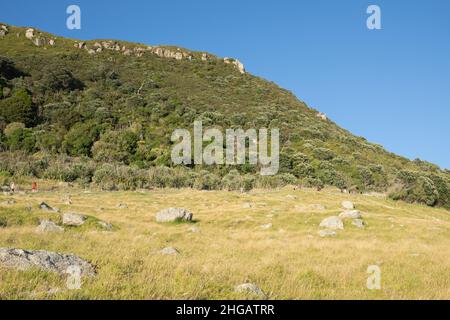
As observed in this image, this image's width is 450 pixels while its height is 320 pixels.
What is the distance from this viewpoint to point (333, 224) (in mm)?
24297

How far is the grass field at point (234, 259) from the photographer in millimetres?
8445

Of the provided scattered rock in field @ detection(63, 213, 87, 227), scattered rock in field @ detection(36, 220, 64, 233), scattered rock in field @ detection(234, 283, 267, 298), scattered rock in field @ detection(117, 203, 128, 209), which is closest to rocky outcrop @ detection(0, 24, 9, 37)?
scattered rock in field @ detection(117, 203, 128, 209)

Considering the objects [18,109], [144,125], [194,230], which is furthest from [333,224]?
[18,109]

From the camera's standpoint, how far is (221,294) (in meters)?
8.62

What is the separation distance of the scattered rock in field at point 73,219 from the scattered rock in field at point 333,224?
14.1m

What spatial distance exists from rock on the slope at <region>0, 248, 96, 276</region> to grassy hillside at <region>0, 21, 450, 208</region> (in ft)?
125

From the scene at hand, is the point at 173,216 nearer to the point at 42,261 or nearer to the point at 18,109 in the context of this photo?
the point at 42,261

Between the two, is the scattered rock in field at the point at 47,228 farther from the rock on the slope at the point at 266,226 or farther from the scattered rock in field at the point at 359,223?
the scattered rock in field at the point at 359,223

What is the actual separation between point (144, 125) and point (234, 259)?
6773 centimetres

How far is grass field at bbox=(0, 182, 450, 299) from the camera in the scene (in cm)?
845

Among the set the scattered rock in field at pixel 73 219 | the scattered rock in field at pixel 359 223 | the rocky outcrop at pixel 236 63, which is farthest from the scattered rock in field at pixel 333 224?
the rocky outcrop at pixel 236 63

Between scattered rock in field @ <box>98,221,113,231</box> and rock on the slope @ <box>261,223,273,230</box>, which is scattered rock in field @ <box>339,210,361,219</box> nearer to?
rock on the slope @ <box>261,223,273,230</box>
